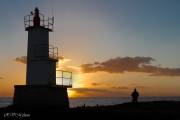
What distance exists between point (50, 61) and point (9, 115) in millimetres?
6005

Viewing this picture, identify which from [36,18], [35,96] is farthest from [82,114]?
[36,18]

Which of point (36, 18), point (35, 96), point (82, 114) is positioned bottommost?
point (82, 114)

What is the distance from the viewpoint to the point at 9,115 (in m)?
27.6

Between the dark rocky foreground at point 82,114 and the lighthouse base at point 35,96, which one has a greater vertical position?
the lighthouse base at point 35,96

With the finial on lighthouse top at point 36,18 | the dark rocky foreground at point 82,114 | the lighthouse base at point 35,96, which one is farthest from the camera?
the finial on lighthouse top at point 36,18

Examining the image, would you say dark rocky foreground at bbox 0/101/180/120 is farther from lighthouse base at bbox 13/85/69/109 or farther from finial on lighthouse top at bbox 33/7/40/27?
finial on lighthouse top at bbox 33/7/40/27

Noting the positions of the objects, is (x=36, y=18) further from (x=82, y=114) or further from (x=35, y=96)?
(x=82, y=114)

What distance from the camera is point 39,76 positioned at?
98.0ft

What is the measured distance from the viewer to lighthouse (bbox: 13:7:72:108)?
2925 cm

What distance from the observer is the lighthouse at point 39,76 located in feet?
96.0

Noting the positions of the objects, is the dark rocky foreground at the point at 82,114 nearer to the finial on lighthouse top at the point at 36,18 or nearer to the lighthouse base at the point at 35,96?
the lighthouse base at the point at 35,96

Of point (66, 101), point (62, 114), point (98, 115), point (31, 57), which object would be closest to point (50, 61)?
point (31, 57)

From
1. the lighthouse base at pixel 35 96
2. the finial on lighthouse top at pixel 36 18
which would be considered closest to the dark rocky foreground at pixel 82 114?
the lighthouse base at pixel 35 96

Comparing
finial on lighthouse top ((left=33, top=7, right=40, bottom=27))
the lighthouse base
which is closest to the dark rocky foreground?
the lighthouse base
